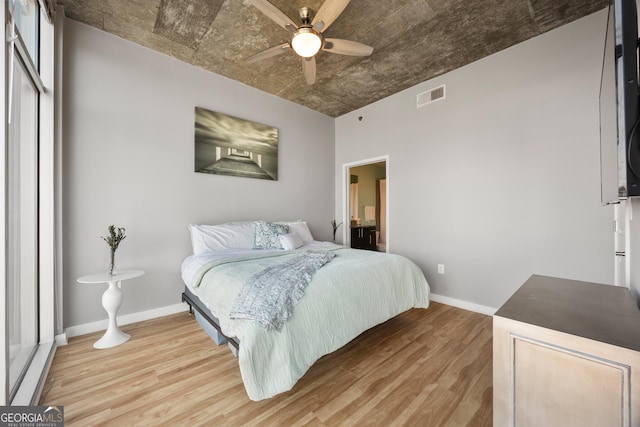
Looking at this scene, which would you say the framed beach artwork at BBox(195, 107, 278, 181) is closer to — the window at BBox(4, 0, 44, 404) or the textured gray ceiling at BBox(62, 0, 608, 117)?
the textured gray ceiling at BBox(62, 0, 608, 117)

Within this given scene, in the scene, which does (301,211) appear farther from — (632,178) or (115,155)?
(632,178)

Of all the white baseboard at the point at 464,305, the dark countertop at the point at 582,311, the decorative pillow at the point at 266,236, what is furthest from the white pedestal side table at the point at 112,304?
the white baseboard at the point at 464,305

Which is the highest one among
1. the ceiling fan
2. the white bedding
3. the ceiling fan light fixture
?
the ceiling fan

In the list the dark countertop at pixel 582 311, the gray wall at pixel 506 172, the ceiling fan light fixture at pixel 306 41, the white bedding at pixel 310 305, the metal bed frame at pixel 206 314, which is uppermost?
the ceiling fan light fixture at pixel 306 41

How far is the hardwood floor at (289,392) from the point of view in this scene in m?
1.38

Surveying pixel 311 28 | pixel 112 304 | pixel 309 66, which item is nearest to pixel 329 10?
pixel 311 28

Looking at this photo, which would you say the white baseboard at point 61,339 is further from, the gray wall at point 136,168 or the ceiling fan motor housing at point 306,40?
the ceiling fan motor housing at point 306,40

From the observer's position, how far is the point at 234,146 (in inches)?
130

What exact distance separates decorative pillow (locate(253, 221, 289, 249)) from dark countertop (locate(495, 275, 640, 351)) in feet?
7.74

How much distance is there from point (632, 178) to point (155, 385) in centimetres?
267

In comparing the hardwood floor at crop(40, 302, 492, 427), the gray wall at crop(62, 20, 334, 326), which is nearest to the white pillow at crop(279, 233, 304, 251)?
the gray wall at crop(62, 20, 334, 326)

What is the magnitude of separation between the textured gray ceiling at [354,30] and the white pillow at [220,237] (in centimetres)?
196

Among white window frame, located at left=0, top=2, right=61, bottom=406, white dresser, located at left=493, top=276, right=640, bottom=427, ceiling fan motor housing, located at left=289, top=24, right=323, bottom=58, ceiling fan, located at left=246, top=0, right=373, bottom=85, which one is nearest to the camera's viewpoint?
white dresser, located at left=493, top=276, right=640, bottom=427

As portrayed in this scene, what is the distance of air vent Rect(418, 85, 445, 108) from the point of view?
10.3ft
